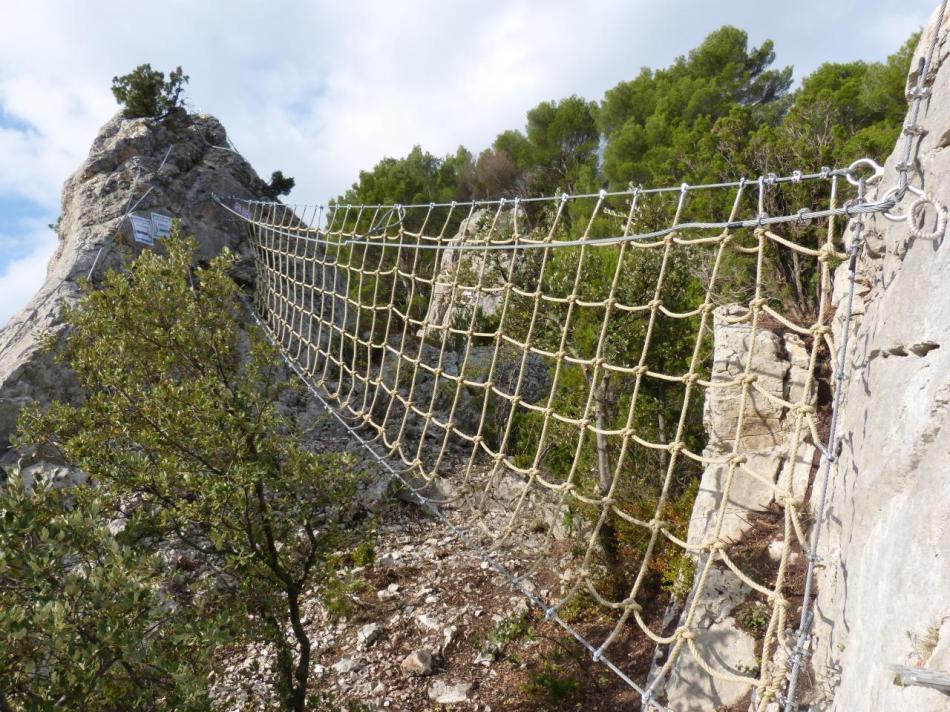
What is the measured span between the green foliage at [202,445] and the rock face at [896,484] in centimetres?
179

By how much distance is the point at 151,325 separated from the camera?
9.48 ft

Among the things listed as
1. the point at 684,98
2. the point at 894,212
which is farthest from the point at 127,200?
the point at 684,98

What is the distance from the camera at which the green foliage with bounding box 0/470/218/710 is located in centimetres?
132

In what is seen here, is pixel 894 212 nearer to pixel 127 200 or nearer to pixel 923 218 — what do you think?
pixel 923 218

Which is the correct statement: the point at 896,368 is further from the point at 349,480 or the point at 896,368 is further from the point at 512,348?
the point at 512,348

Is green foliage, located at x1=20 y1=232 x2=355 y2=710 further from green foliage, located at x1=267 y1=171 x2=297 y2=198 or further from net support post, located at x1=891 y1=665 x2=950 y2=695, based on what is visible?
green foliage, located at x1=267 y1=171 x2=297 y2=198

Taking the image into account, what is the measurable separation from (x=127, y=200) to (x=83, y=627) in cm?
575

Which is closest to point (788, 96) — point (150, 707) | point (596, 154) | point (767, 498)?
point (596, 154)

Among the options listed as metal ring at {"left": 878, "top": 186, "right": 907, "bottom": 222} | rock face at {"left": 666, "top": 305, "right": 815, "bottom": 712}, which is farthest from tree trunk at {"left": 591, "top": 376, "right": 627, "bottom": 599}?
Answer: metal ring at {"left": 878, "top": 186, "right": 907, "bottom": 222}

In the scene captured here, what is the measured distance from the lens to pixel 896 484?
1107 mm

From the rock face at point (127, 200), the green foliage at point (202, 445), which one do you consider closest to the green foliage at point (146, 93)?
the rock face at point (127, 200)

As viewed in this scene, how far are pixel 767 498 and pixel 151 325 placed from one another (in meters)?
2.69

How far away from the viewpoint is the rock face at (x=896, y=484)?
3.08ft

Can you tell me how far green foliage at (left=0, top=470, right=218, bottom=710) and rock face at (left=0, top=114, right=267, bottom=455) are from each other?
366 cm
